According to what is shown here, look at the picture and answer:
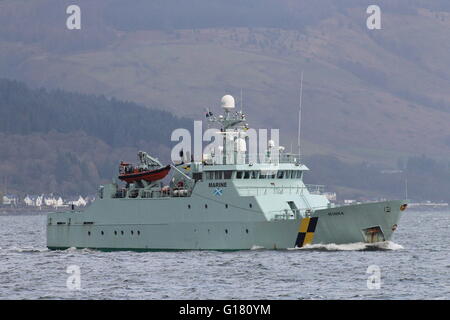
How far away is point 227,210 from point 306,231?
13.2ft

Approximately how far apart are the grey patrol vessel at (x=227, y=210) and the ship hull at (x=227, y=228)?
0.05 m

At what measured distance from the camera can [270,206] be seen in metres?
51.6

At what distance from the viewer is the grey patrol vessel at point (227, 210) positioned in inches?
2005

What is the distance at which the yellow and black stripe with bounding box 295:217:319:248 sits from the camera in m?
50.6

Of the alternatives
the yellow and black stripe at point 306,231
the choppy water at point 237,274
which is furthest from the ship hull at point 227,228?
the choppy water at point 237,274

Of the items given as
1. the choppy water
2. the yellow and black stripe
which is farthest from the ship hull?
the choppy water

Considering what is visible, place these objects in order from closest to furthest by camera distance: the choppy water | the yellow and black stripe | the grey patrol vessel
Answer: the choppy water < the yellow and black stripe < the grey patrol vessel

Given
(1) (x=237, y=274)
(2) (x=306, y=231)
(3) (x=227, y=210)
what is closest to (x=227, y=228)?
(3) (x=227, y=210)

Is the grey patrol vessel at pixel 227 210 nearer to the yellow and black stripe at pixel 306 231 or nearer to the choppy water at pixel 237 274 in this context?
the yellow and black stripe at pixel 306 231

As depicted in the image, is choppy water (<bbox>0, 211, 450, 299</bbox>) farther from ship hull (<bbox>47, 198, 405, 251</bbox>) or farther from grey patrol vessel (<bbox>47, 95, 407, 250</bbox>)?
grey patrol vessel (<bbox>47, 95, 407, 250</bbox>)

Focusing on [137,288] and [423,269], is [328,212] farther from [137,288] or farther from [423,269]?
[137,288]

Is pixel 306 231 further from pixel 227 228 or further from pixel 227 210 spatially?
pixel 227 210

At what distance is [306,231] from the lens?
5091cm
